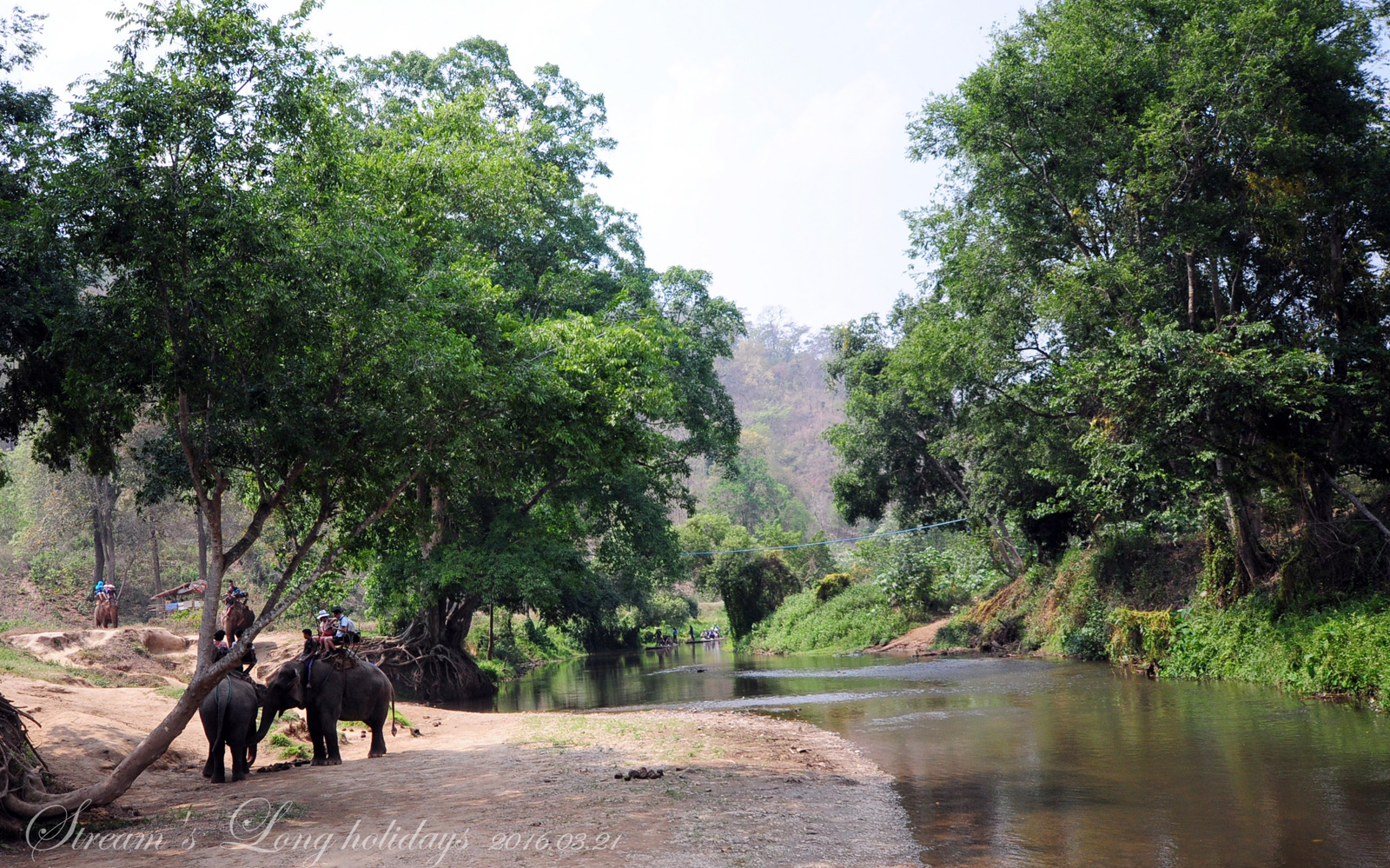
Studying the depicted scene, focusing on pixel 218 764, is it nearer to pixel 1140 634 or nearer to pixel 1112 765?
pixel 1112 765

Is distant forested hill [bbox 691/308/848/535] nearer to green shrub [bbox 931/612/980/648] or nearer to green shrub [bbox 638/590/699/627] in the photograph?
green shrub [bbox 638/590/699/627]

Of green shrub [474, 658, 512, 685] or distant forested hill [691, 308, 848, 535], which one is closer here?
A: green shrub [474, 658, 512, 685]

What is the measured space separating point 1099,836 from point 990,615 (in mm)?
26465

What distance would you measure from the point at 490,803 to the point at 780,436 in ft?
383

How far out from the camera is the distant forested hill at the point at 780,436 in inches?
3371

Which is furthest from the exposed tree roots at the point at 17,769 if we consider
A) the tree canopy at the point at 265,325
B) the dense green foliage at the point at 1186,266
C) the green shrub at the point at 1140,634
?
the green shrub at the point at 1140,634

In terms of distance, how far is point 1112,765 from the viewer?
11.3 metres

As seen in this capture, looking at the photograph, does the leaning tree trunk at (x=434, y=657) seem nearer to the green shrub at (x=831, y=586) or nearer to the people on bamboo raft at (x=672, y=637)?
the green shrub at (x=831, y=586)

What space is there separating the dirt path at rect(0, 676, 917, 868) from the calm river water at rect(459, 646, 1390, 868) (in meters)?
0.87

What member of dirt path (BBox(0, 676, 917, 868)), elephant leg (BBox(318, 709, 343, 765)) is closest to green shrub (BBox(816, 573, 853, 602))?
dirt path (BBox(0, 676, 917, 868))

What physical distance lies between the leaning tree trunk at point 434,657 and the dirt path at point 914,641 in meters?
15.1

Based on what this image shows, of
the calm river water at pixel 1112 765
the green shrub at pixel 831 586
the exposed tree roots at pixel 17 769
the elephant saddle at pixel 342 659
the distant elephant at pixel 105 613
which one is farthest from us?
the green shrub at pixel 831 586

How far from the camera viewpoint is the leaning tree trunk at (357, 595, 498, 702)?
88.3ft

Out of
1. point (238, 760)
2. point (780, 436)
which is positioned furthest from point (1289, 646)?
point (780, 436)
